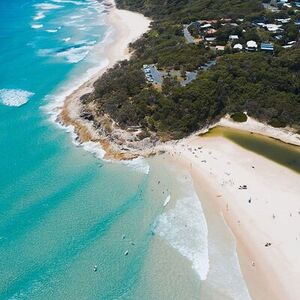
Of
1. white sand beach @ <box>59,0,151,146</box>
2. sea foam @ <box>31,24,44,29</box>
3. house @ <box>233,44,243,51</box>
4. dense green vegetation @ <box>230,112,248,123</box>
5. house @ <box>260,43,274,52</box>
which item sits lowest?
sea foam @ <box>31,24,44,29</box>

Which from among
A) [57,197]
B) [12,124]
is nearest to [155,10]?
[12,124]

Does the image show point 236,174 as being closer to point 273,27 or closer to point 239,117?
point 239,117

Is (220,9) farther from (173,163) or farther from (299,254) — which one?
(299,254)

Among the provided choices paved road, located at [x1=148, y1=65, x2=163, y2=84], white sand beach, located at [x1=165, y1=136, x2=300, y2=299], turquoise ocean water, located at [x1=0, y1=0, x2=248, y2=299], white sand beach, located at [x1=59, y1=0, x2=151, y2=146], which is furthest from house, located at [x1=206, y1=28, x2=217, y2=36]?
turquoise ocean water, located at [x1=0, y1=0, x2=248, y2=299]

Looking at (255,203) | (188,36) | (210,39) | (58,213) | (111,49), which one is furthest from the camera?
(111,49)

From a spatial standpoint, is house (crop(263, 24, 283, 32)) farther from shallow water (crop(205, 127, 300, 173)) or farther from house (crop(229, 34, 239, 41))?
shallow water (crop(205, 127, 300, 173))

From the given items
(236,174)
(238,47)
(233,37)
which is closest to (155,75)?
(238,47)
